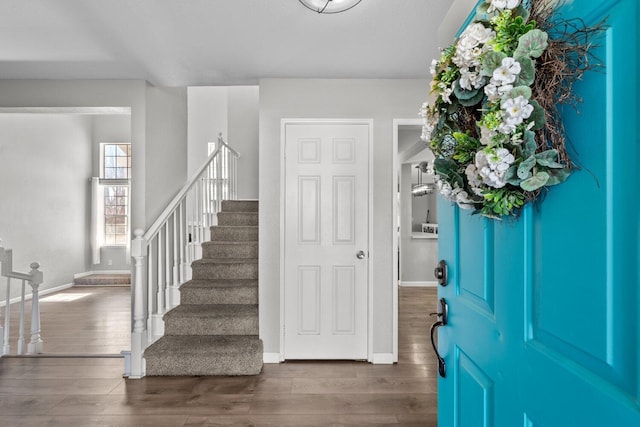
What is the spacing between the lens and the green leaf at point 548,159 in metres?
0.73

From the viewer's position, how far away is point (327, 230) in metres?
3.43

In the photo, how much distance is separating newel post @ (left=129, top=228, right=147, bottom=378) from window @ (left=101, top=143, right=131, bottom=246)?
5.73 m

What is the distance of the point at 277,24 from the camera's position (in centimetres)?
249

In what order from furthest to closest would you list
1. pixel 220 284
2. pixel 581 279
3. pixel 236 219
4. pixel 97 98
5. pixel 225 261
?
1. pixel 236 219
2. pixel 225 261
3. pixel 220 284
4. pixel 97 98
5. pixel 581 279

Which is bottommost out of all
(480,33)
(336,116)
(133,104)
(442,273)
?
(442,273)

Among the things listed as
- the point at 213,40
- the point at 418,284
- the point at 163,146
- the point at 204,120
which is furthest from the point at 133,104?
the point at 418,284

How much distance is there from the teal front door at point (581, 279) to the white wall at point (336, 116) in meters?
2.30

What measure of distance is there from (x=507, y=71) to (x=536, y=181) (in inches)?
9.0

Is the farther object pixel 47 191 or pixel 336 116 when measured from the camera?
pixel 47 191

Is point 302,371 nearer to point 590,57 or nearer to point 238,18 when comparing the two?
point 238,18

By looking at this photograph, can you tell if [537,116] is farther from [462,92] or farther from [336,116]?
[336,116]

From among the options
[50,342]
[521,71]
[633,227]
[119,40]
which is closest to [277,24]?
[119,40]

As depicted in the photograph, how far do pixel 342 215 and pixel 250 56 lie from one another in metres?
1.54

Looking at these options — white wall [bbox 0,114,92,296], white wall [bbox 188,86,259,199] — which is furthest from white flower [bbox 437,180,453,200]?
white wall [bbox 0,114,92,296]
